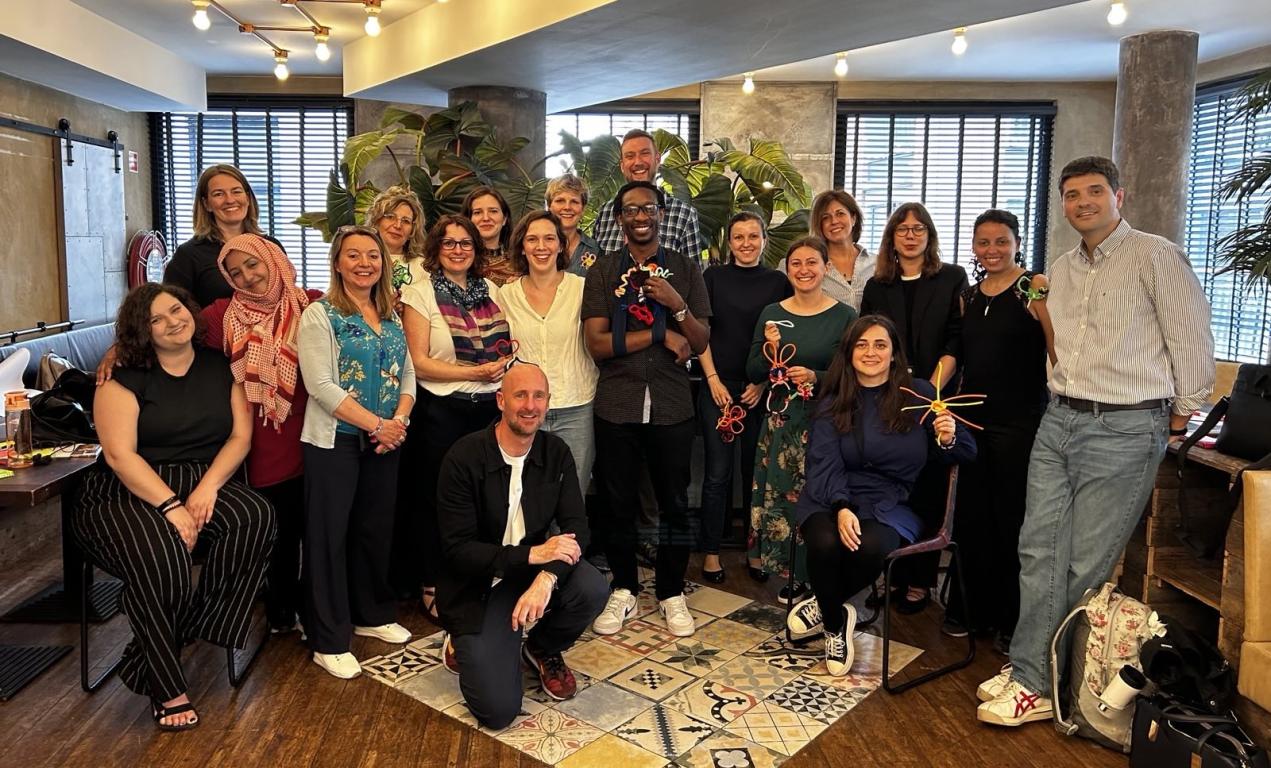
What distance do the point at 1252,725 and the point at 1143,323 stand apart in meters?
1.11

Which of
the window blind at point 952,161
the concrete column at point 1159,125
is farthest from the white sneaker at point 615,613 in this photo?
the window blind at point 952,161

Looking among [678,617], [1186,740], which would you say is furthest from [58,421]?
[1186,740]

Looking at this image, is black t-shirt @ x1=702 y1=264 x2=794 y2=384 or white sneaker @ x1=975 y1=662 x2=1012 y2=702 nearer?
white sneaker @ x1=975 y1=662 x2=1012 y2=702

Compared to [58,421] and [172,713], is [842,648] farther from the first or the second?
[58,421]

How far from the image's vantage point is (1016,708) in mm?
2963

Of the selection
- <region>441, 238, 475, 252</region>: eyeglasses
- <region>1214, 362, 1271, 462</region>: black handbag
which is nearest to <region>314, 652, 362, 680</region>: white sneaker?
<region>441, 238, 475, 252</region>: eyeglasses

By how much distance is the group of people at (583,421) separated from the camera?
9.46 feet

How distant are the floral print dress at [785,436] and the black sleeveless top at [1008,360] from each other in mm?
520

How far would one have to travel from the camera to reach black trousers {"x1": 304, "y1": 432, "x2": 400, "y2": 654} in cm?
318

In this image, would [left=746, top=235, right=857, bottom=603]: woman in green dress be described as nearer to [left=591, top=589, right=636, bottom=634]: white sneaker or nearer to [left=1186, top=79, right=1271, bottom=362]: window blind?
[left=591, top=589, right=636, bottom=634]: white sneaker

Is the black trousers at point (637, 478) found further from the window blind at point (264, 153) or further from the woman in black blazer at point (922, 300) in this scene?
the window blind at point (264, 153)

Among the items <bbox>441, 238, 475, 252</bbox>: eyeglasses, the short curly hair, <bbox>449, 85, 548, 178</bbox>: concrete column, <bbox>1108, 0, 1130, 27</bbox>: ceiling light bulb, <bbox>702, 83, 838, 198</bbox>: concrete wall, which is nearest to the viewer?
the short curly hair

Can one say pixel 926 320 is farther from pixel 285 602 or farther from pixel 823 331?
pixel 285 602

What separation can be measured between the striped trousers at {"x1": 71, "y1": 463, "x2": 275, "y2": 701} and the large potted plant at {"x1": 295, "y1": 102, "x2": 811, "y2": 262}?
9.93 feet
